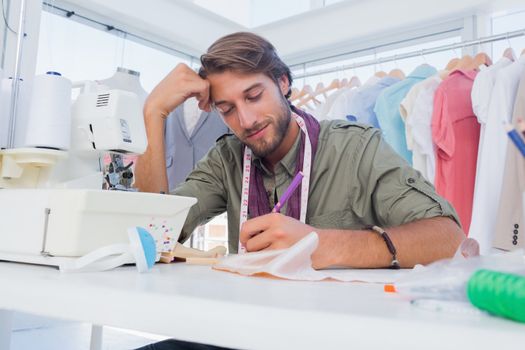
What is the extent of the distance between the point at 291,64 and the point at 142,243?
294 cm

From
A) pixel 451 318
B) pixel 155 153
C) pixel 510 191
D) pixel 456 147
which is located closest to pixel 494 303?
pixel 451 318

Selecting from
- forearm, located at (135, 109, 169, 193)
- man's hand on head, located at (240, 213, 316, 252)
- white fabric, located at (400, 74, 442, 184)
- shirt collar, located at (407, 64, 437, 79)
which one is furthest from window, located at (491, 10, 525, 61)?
man's hand on head, located at (240, 213, 316, 252)

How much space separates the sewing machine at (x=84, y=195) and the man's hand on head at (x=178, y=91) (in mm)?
459

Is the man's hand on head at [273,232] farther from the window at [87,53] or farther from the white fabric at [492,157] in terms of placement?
the window at [87,53]

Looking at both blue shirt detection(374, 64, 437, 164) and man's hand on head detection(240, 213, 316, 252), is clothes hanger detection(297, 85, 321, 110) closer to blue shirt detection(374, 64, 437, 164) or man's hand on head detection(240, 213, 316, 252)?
blue shirt detection(374, 64, 437, 164)

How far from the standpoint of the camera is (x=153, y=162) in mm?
1356

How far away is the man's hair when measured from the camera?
1303 mm

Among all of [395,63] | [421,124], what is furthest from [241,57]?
[395,63]

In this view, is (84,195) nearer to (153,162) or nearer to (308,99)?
(153,162)

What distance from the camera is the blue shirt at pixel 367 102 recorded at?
248 centimetres

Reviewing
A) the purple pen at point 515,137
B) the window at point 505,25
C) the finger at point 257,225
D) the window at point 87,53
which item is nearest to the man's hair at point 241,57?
the finger at point 257,225

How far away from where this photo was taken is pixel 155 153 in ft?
4.50

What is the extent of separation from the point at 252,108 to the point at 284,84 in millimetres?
223

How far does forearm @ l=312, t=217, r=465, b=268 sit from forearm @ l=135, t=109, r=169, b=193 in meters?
0.68
